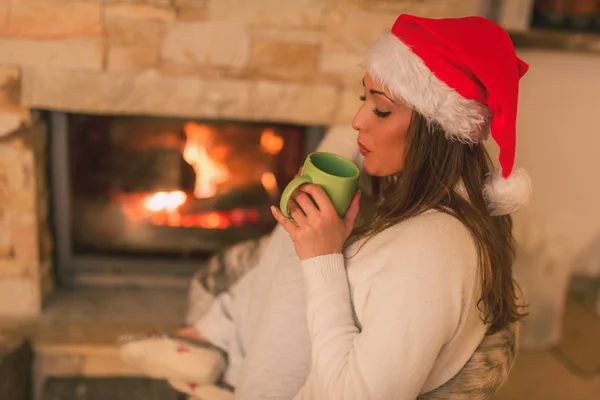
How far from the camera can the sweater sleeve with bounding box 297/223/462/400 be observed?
86 centimetres

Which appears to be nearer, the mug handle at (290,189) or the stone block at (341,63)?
the mug handle at (290,189)

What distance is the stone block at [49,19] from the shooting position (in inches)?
59.2

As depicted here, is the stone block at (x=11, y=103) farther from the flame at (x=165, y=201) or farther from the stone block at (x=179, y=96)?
the flame at (x=165, y=201)

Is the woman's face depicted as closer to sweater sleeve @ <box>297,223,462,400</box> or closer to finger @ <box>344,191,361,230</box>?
finger @ <box>344,191,361,230</box>

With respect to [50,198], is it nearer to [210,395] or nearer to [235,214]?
[235,214]

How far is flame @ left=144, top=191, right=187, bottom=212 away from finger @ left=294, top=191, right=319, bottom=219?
107 centimetres

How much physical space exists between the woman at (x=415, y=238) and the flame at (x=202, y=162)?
93cm

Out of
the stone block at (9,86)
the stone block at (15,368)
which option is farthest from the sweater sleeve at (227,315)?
the stone block at (9,86)

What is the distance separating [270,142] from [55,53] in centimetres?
69

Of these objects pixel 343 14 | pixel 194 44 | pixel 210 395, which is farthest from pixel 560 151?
pixel 210 395

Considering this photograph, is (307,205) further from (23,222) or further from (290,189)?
(23,222)

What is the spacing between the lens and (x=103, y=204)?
1983 millimetres

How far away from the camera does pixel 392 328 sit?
866 mm

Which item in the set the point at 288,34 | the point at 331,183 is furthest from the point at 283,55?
the point at 331,183
